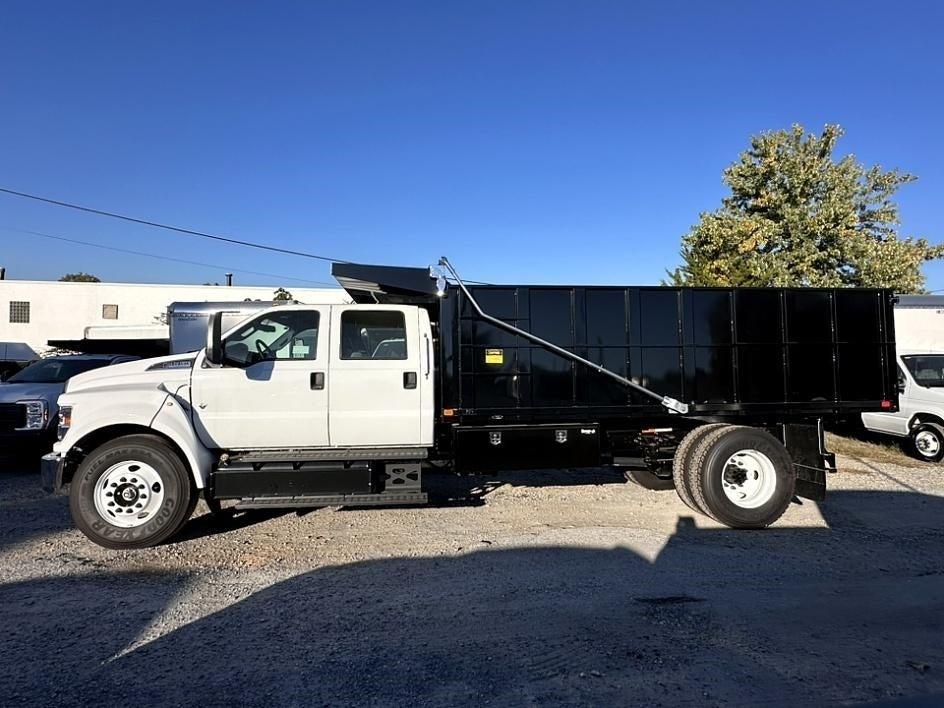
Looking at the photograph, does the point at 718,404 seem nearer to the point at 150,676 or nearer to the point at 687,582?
the point at 687,582

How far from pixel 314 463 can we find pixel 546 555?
2.33 m

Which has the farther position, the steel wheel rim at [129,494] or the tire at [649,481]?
the tire at [649,481]

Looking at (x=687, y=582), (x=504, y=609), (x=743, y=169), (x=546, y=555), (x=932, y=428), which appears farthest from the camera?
(x=743, y=169)

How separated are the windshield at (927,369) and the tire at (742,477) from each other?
6264mm

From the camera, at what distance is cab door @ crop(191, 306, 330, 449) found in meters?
5.86

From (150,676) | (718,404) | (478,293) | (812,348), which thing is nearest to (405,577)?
(150,676)

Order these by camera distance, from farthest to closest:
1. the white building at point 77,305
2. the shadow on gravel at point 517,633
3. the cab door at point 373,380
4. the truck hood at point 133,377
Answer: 1. the white building at point 77,305
2. the cab door at point 373,380
3. the truck hood at point 133,377
4. the shadow on gravel at point 517,633

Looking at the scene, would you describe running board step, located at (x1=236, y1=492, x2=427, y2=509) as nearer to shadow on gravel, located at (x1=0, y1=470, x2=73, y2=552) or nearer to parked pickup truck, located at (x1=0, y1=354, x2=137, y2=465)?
shadow on gravel, located at (x1=0, y1=470, x2=73, y2=552)

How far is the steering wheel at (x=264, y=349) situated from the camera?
6.09 meters

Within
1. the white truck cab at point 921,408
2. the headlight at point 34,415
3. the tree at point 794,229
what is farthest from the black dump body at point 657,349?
the tree at point 794,229

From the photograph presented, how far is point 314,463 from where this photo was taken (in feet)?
19.4

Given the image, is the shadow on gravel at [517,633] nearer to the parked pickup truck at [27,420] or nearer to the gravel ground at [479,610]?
the gravel ground at [479,610]

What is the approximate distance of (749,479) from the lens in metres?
6.55

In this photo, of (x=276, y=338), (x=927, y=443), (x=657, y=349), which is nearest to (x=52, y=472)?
(x=276, y=338)
